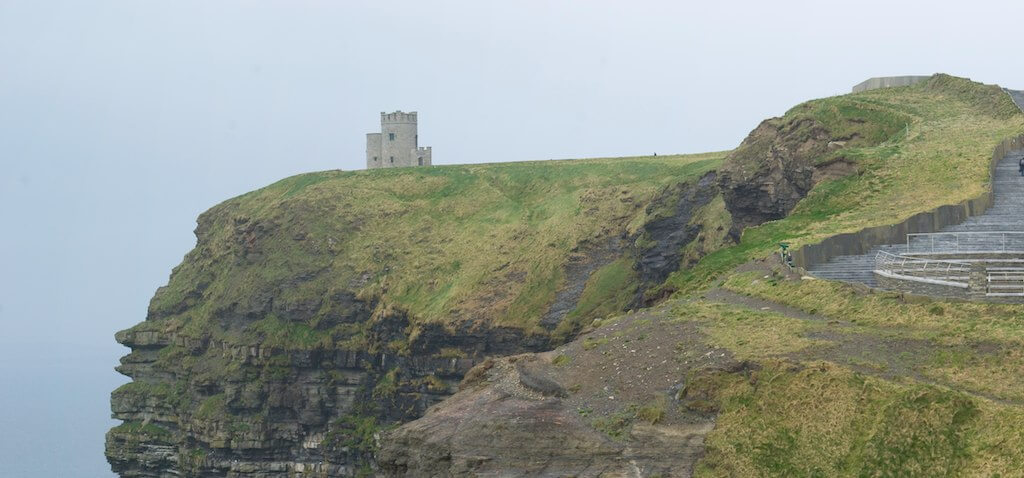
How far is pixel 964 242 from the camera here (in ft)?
183

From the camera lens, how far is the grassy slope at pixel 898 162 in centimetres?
6209

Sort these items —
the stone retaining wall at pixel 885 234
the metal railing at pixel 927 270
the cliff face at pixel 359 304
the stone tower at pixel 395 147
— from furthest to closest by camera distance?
the stone tower at pixel 395 147
the cliff face at pixel 359 304
the stone retaining wall at pixel 885 234
the metal railing at pixel 927 270

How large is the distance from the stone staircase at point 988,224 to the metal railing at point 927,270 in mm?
776

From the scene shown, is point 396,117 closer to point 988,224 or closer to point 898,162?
point 898,162

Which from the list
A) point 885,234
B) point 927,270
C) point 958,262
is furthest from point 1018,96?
point 958,262

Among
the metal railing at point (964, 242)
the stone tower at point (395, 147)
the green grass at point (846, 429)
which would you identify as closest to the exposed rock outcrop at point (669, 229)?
the metal railing at point (964, 242)

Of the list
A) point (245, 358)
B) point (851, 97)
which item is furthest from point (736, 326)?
point (245, 358)

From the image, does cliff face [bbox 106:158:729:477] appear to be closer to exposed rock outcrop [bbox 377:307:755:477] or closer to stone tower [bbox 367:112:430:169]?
stone tower [bbox 367:112:430:169]

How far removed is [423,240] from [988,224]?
67.0 meters

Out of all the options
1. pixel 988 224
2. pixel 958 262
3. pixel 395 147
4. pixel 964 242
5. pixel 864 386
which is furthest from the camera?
pixel 395 147

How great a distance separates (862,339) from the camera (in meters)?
42.2

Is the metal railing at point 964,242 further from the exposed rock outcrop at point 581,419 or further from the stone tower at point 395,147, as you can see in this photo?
the stone tower at point 395,147

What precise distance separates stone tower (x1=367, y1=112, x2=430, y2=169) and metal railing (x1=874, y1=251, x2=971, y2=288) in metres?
106

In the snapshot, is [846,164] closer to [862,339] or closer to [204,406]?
[862,339]
